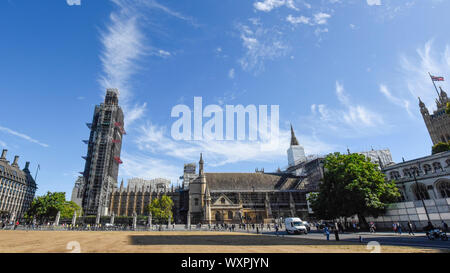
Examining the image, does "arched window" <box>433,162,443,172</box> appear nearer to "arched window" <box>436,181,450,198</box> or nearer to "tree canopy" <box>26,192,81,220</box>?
"arched window" <box>436,181,450,198</box>

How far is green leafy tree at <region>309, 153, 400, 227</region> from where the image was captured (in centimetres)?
2922

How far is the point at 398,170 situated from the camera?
41594 millimetres

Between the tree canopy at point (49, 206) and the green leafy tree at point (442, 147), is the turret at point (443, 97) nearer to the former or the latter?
the green leafy tree at point (442, 147)

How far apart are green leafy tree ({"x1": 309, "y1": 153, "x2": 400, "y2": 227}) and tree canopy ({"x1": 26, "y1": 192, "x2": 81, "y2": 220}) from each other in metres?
68.8

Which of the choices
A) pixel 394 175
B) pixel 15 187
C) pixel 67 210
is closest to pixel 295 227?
pixel 394 175

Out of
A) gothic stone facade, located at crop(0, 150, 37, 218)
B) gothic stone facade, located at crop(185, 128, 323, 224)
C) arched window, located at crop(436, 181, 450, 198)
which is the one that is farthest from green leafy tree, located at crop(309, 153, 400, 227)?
gothic stone facade, located at crop(0, 150, 37, 218)

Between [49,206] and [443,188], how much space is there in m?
87.7

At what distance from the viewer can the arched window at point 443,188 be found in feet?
106

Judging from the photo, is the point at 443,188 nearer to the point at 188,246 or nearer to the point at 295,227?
the point at 295,227

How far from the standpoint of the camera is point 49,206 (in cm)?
6150

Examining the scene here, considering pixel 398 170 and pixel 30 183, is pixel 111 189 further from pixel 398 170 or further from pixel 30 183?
pixel 398 170

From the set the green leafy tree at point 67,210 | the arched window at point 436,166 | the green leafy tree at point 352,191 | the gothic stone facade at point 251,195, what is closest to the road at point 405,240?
the green leafy tree at point 352,191
